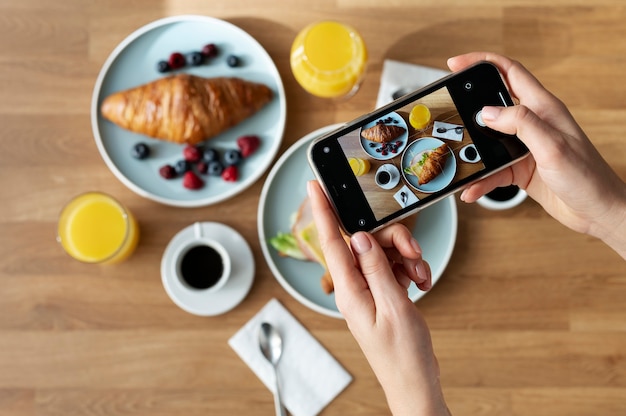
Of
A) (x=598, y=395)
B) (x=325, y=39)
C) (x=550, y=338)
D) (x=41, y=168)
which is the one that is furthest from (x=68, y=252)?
(x=598, y=395)

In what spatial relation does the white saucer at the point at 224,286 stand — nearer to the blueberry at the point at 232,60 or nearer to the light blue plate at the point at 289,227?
the light blue plate at the point at 289,227

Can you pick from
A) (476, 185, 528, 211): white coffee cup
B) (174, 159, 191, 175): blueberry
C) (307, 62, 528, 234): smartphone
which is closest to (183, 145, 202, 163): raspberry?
(174, 159, 191, 175): blueberry

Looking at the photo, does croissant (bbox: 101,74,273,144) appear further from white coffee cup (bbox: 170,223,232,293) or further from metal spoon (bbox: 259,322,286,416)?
metal spoon (bbox: 259,322,286,416)

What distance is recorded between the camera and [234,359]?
116 cm

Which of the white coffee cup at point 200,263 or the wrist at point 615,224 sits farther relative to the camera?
the white coffee cup at point 200,263

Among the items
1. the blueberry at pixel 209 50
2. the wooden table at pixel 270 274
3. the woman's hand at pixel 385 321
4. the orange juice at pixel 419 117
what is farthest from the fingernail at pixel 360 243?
the blueberry at pixel 209 50

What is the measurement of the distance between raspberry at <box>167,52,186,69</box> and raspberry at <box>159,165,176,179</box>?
218 millimetres

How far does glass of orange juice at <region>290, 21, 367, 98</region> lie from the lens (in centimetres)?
114

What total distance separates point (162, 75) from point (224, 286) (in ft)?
1.56

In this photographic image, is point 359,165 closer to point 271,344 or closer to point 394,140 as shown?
point 394,140

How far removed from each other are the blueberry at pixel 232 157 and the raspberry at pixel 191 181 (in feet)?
0.23

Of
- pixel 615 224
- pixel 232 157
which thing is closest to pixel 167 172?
pixel 232 157

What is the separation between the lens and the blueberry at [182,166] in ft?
3.86

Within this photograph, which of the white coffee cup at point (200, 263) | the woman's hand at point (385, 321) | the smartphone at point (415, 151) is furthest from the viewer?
the white coffee cup at point (200, 263)
